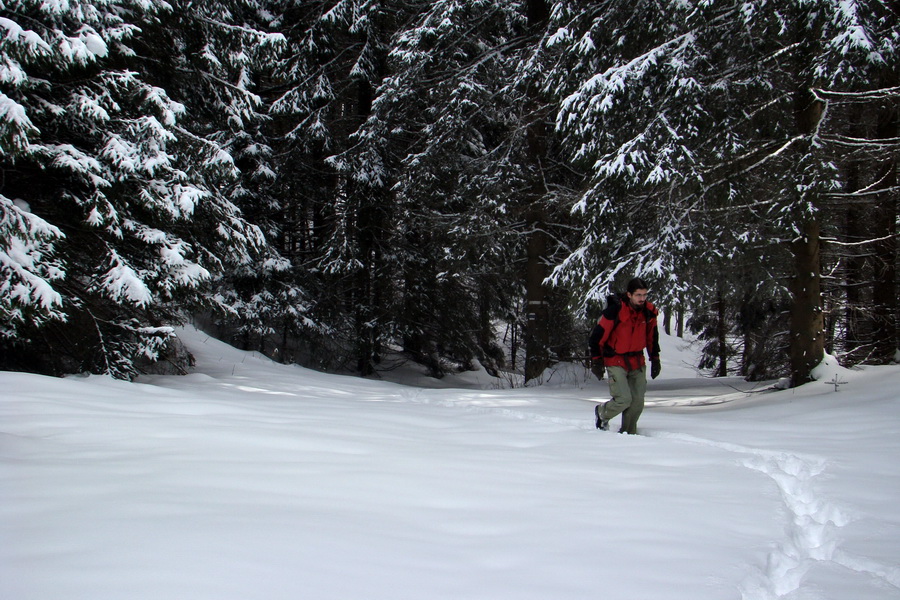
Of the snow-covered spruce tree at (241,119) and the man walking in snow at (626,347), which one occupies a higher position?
the snow-covered spruce tree at (241,119)

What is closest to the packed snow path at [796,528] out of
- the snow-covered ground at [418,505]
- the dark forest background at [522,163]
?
the snow-covered ground at [418,505]

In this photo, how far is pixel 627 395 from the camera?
20.5 ft

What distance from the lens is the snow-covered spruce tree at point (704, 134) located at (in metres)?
7.58

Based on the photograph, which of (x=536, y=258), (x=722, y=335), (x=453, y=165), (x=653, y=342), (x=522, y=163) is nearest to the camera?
(x=653, y=342)

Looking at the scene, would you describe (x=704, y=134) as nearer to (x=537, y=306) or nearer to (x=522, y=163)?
(x=522, y=163)

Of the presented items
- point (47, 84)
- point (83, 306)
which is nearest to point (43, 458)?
point (83, 306)

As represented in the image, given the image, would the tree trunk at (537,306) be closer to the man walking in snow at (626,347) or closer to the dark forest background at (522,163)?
the dark forest background at (522,163)

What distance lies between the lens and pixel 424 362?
17.6 metres

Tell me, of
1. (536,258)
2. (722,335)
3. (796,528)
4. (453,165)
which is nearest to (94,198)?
(453,165)

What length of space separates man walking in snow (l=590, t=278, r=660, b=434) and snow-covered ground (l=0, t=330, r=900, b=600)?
376 millimetres

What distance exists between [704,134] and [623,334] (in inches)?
145

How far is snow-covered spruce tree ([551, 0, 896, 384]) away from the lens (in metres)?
7.58

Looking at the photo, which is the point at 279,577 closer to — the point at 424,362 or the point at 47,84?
the point at 47,84

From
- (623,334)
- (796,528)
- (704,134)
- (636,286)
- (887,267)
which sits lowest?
(796,528)
